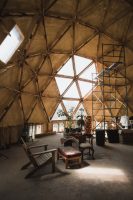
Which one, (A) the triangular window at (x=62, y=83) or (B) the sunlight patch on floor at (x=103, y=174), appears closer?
(B) the sunlight patch on floor at (x=103, y=174)

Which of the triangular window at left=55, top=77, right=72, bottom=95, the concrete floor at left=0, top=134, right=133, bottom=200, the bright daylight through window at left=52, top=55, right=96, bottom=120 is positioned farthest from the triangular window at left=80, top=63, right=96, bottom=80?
the concrete floor at left=0, top=134, right=133, bottom=200

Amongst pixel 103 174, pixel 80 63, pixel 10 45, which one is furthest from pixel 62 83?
pixel 103 174

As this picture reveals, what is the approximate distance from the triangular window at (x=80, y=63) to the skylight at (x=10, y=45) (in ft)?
20.2

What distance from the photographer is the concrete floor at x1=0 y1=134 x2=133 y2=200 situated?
11.6 feet

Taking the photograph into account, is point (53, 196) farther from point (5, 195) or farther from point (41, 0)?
point (41, 0)

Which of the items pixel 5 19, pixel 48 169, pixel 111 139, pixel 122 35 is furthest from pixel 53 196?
pixel 122 35

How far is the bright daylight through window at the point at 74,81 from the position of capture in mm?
13553

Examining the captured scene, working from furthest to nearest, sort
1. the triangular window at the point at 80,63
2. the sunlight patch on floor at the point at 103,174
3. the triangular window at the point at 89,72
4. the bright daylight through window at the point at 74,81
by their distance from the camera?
1. the triangular window at the point at 89,72
2. the bright daylight through window at the point at 74,81
3. the triangular window at the point at 80,63
4. the sunlight patch on floor at the point at 103,174

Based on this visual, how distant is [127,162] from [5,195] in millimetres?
4519

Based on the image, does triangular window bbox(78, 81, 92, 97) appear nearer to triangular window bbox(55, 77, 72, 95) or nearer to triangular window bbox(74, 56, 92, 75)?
triangular window bbox(55, 77, 72, 95)

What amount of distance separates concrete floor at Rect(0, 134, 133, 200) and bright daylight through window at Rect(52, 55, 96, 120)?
9308 mm

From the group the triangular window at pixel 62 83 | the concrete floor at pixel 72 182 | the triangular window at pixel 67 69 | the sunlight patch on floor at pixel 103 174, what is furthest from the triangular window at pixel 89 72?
the sunlight patch on floor at pixel 103 174

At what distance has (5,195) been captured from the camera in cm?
357

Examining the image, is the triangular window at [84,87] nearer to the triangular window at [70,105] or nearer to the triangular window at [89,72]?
the triangular window at [89,72]
